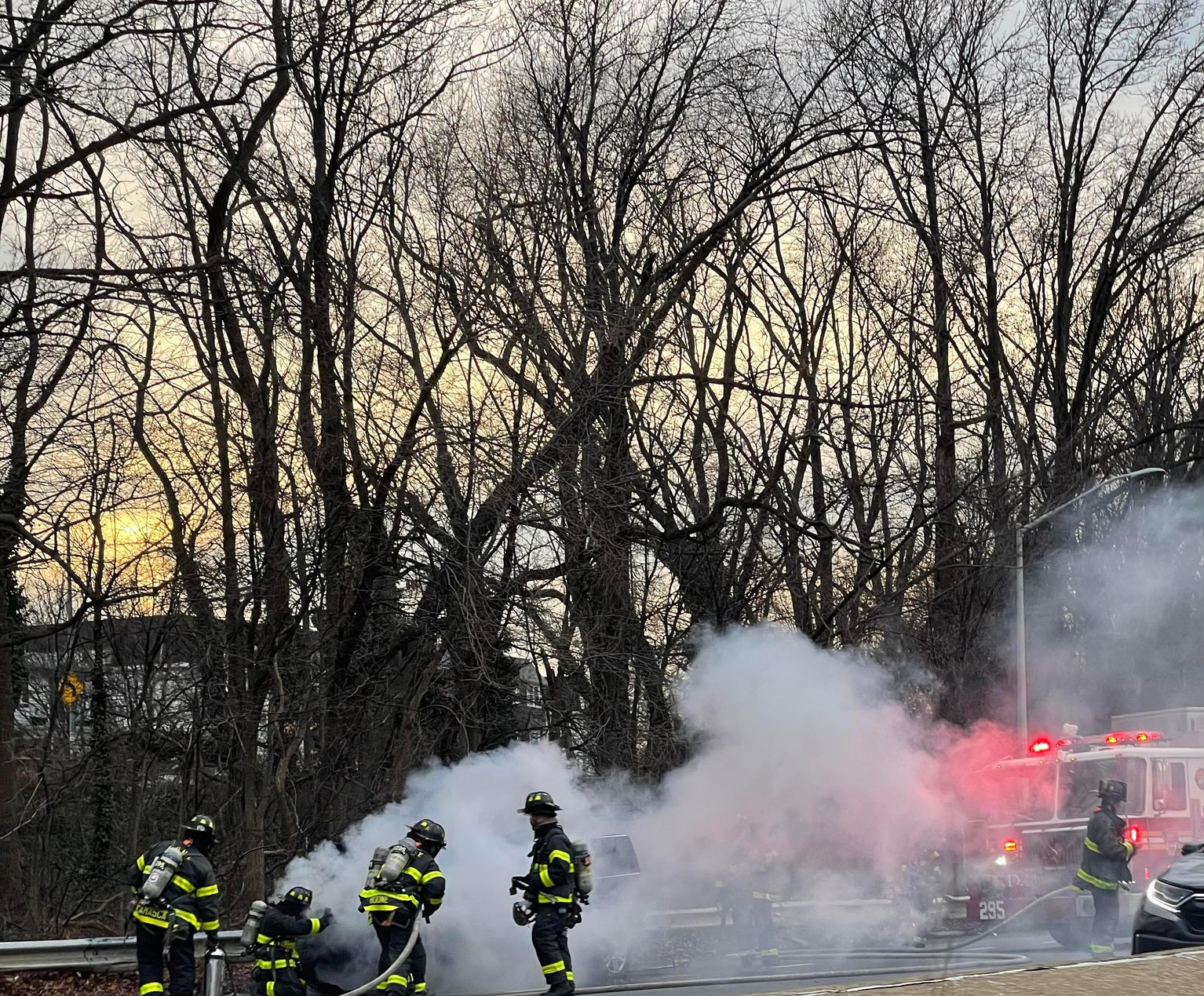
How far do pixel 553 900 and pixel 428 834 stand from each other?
3.61ft

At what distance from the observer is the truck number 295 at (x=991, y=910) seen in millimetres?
15211

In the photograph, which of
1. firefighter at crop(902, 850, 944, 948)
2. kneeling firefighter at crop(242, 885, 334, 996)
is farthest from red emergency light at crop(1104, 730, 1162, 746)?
kneeling firefighter at crop(242, 885, 334, 996)

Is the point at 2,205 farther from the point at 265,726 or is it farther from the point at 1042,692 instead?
the point at 1042,692

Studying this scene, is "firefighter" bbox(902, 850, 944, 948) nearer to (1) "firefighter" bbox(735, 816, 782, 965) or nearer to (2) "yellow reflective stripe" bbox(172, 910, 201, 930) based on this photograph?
(1) "firefighter" bbox(735, 816, 782, 965)

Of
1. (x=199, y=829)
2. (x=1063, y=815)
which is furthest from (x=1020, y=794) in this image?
(x=199, y=829)

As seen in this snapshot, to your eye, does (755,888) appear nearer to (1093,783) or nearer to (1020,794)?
(1020,794)

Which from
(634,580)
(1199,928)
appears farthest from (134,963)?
(634,580)

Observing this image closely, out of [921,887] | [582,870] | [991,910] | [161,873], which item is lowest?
[991,910]

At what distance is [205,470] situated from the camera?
54.3 feet

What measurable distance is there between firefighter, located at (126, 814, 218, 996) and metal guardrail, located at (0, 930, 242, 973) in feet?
2.98

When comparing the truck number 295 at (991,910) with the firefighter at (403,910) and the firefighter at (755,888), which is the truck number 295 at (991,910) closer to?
the firefighter at (755,888)

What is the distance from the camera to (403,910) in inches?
388

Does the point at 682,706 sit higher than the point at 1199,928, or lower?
higher

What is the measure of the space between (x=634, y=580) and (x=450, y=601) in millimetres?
5564
